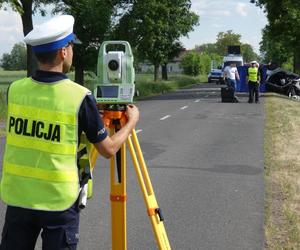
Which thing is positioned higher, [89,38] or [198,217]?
[89,38]

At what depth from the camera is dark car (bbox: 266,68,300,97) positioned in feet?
105

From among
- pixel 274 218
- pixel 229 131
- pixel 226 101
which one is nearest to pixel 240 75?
pixel 226 101

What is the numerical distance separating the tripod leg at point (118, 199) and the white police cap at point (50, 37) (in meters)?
1.26

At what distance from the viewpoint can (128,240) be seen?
547cm

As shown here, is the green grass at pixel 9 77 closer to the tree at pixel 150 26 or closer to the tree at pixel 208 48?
the tree at pixel 150 26

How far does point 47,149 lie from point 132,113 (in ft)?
2.37

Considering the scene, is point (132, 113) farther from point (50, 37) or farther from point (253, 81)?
point (253, 81)

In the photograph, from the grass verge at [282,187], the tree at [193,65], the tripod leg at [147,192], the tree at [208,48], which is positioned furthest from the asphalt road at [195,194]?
the tree at [208,48]

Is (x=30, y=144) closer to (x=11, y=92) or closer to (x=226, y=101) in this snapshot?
(x=11, y=92)

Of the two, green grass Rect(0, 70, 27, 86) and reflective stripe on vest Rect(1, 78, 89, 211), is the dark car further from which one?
reflective stripe on vest Rect(1, 78, 89, 211)

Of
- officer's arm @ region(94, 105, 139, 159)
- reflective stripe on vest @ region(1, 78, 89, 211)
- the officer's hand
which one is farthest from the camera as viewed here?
the officer's hand

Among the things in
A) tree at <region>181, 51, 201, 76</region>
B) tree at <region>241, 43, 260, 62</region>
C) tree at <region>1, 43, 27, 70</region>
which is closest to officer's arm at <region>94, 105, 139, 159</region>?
tree at <region>181, 51, 201, 76</region>

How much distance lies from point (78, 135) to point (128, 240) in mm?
2873

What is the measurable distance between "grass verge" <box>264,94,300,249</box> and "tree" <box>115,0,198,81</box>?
106 feet
